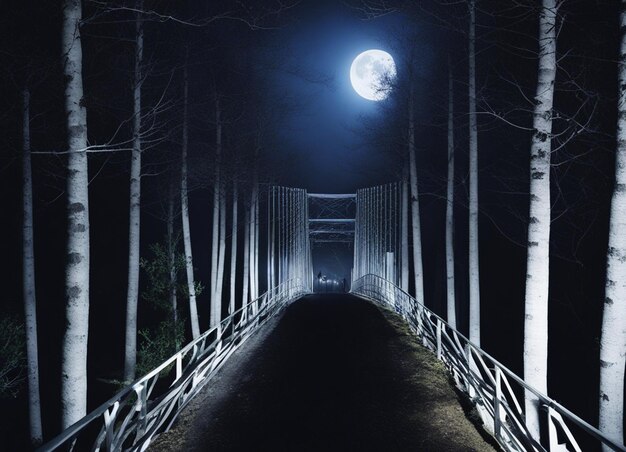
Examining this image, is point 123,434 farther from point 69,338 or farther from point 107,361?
point 107,361

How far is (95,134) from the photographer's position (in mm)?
15250

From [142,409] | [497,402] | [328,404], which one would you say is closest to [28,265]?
[142,409]

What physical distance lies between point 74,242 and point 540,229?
587 cm

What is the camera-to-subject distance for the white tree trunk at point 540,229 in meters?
5.43

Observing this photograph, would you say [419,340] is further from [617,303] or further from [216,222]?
[216,222]

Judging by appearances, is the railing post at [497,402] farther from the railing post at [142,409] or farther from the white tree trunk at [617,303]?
the railing post at [142,409]

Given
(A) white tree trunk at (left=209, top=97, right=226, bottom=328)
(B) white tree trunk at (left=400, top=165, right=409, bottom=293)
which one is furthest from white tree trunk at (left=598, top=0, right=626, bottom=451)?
(A) white tree trunk at (left=209, top=97, right=226, bottom=328)

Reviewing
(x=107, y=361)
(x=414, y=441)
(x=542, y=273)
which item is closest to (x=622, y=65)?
(x=542, y=273)

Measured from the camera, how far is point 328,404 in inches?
241

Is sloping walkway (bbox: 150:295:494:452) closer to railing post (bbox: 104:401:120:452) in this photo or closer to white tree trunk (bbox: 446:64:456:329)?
railing post (bbox: 104:401:120:452)

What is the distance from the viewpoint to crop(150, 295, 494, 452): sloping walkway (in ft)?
16.5

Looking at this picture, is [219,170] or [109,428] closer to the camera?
[109,428]

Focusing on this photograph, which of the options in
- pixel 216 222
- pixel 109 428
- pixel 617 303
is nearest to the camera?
pixel 109 428

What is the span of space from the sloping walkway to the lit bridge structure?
30 cm
